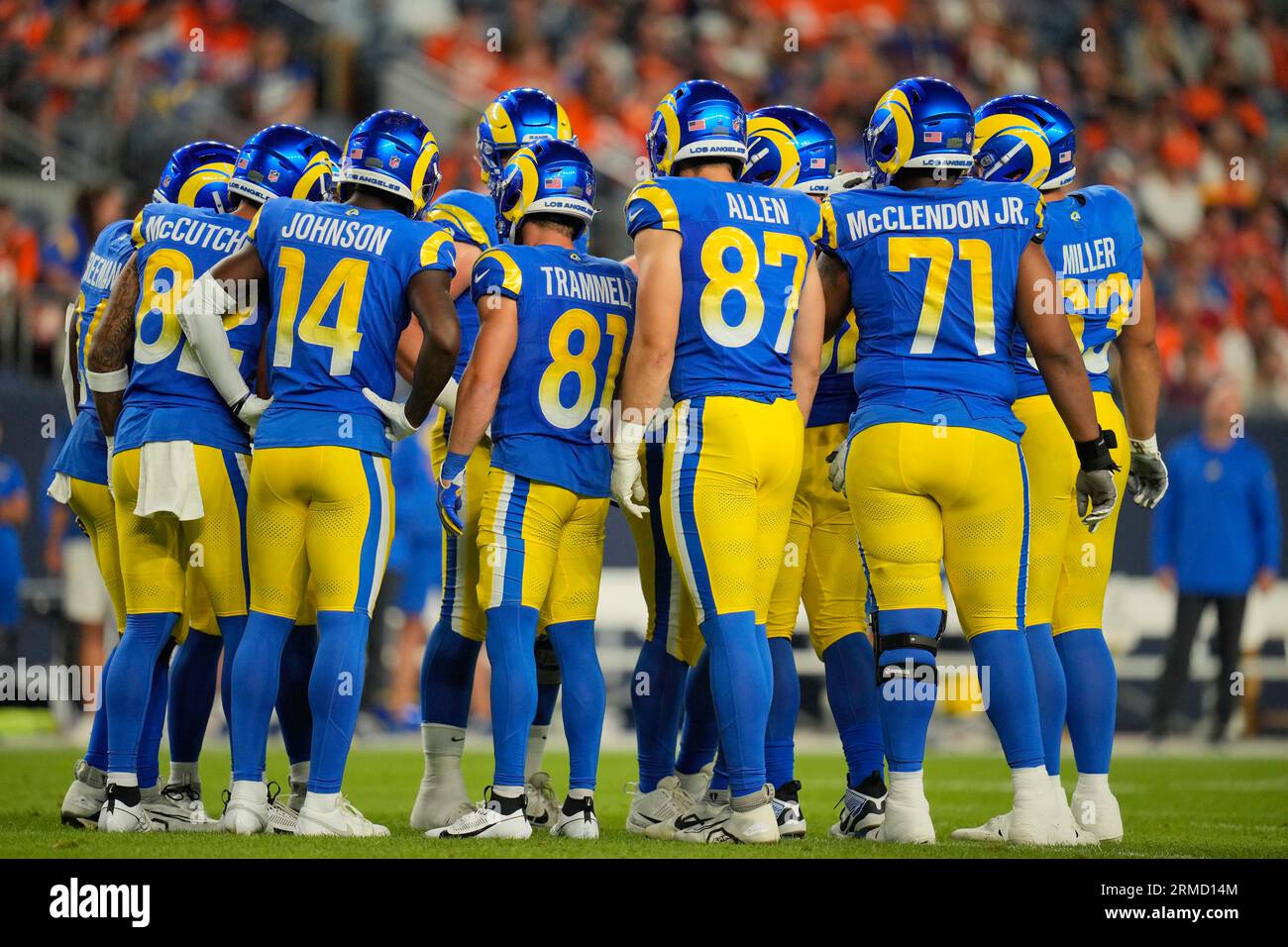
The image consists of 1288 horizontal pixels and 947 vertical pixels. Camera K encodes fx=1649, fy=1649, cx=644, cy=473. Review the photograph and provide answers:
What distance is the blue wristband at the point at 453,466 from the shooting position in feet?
18.6

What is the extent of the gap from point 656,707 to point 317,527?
1444 millimetres

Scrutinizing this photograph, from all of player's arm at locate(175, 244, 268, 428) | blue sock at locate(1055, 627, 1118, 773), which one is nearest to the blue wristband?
player's arm at locate(175, 244, 268, 428)

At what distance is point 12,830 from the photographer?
5906 millimetres

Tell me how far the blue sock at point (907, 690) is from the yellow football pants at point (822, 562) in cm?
77

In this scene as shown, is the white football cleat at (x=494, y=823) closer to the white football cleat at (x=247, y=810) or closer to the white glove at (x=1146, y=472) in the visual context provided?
the white football cleat at (x=247, y=810)

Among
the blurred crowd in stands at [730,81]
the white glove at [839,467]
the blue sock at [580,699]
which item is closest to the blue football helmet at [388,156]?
the blue sock at [580,699]

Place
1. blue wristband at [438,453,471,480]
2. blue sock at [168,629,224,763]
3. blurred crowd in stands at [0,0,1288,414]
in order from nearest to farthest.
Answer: blue wristband at [438,453,471,480] < blue sock at [168,629,224,763] < blurred crowd in stands at [0,0,1288,414]

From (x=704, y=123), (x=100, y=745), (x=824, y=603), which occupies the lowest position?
(x=100, y=745)

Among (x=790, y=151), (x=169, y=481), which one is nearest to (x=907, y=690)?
(x=790, y=151)

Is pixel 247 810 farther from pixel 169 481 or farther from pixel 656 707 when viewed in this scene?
pixel 656 707

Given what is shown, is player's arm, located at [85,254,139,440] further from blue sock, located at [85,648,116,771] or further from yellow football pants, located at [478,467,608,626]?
yellow football pants, located at [478,467,608,626]

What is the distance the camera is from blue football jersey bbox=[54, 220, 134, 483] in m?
6.55

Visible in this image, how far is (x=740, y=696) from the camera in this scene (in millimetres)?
5340
